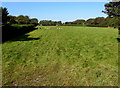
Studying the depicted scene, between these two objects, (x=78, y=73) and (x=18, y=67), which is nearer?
(x=78, y=73)

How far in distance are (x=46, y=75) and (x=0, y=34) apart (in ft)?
27.2

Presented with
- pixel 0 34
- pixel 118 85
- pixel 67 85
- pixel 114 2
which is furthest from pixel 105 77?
pixel 0 34

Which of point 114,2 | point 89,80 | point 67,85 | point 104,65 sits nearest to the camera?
point 67,85

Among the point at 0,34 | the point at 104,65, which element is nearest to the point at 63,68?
the point at 104,65

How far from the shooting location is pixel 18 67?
185 inches

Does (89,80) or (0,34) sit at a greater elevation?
(0,34)

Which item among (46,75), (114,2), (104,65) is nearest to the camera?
(46,75)

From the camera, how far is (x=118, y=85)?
136 inches

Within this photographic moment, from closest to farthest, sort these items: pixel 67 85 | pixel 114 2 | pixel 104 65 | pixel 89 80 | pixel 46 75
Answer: pixel 67 85 < pixel 89 80 < pixel 46 75 < pixel 104 65 < pixel 114 2

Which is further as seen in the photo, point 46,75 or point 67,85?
point 46,75

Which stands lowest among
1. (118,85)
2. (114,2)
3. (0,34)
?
(118,85)

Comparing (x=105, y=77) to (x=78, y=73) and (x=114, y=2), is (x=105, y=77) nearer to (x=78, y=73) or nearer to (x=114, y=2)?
(x=78, y=73)

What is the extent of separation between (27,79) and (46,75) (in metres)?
0.68

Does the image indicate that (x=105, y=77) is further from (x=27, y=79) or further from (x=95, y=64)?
(x=27, y=79)
